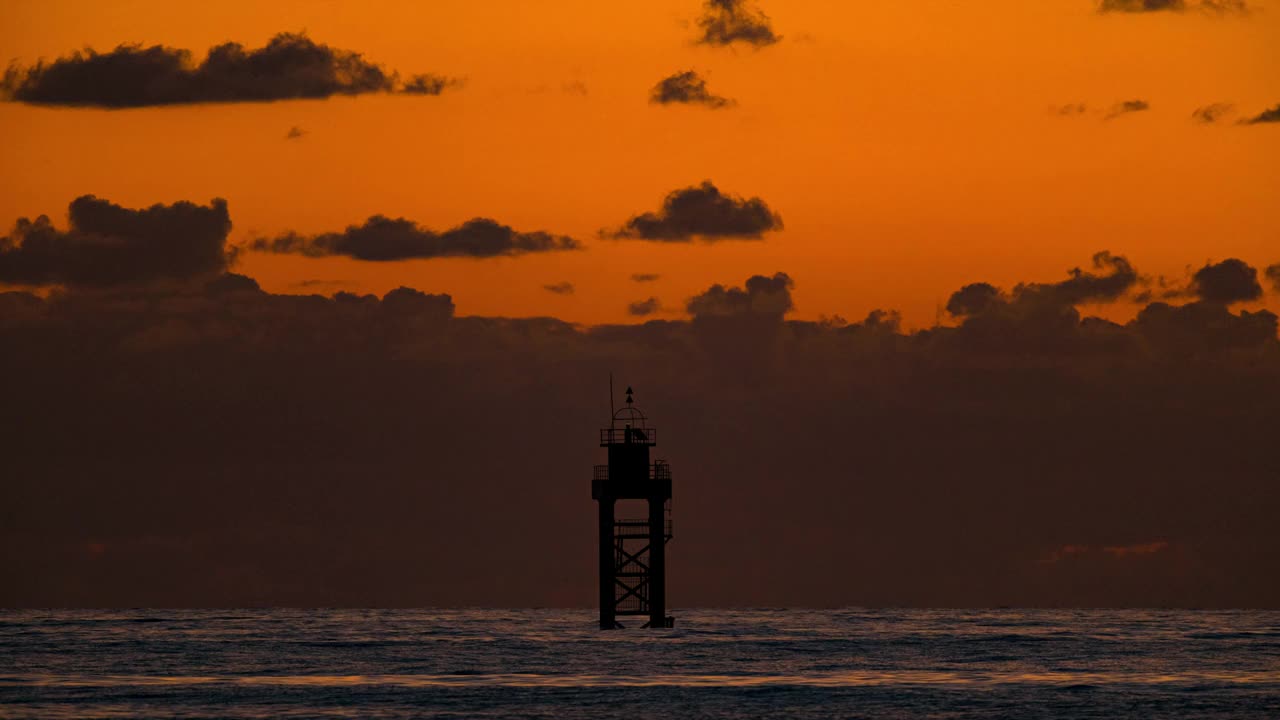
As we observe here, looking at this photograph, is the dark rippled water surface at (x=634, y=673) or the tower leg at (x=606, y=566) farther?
the tower leg at (x=606, y=566)

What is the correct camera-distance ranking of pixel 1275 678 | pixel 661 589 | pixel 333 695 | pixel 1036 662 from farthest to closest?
pixel 661 589
pixel 1036 662
pixel 1275 678
pixel 333 695

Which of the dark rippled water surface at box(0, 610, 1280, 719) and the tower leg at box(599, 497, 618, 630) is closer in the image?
the dark rippled water surface at box(0, 610, 1280, 719)

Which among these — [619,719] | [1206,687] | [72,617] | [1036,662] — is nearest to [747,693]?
[619,719]

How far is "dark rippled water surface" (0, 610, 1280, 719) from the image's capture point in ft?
225

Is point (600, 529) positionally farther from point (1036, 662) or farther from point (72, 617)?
point (72, 617)

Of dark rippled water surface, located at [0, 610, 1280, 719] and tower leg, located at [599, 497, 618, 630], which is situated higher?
tower leg, located at [599, 497, 618, 630]

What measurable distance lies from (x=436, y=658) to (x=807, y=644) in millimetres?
22455

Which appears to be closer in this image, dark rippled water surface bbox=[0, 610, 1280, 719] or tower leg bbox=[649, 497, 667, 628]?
dark rippled water surface bbox=[0, 610, 1280, 719]

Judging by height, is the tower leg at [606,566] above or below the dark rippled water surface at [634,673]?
above

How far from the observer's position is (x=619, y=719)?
65.1 metres

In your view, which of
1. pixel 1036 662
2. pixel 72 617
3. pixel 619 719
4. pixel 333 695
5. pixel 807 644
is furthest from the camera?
pixel 72 617

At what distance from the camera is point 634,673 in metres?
80.0

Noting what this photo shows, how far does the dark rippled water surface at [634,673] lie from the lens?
68.5 m

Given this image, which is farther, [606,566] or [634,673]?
[606,566]
